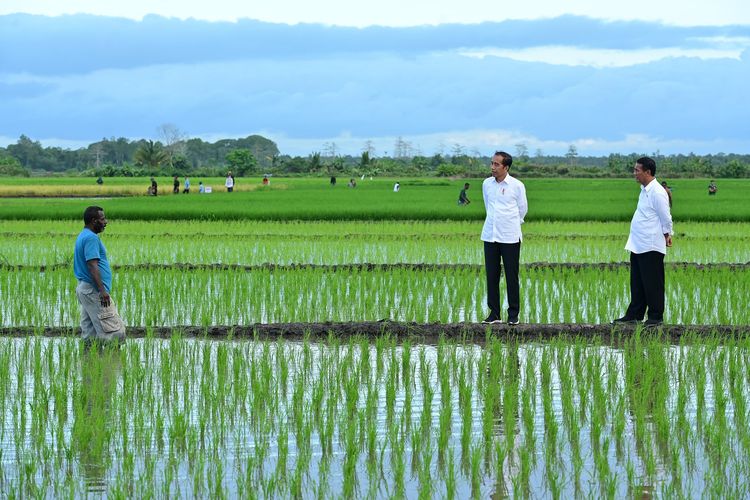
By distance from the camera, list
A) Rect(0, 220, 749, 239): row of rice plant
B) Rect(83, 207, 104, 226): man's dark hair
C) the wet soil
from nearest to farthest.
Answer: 1. Rect(83, 207, 104, 226): man's dark hair
2. the wet soil
3. Rect(0, 220, 749, 239): row of rice plant

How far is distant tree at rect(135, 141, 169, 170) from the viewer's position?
87.4 m

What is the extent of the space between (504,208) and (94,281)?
10.3 feet

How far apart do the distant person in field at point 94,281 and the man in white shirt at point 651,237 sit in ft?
12.9

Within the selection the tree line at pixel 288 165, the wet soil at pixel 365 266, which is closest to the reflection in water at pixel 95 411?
the wet soil at pixel 365 266

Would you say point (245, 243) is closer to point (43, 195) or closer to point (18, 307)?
point (18, 307)

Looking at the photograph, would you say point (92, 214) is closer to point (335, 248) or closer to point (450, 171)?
point (335, 248)

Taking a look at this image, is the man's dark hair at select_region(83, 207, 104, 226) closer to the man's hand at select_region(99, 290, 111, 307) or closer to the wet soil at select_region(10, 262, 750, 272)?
the man's hand at select_region(99, 290, 111, 307)

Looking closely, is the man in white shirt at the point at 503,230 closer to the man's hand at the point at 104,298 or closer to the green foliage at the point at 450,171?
the man's hand at the point at 104,298

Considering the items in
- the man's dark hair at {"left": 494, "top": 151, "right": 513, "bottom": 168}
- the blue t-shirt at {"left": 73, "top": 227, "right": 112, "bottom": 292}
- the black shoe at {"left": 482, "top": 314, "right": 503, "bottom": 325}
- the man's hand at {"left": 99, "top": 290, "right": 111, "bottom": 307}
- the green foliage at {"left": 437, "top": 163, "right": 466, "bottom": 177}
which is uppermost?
the green foliage at {"left": 437, "top": 163, "right": 466, "bottom": 177}

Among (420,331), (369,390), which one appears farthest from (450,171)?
(369,390)

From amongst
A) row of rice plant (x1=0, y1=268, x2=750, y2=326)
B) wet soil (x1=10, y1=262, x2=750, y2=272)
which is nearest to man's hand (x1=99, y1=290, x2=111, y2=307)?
row of rice plant (x1=0, y1=268, x2=750, y2=326)

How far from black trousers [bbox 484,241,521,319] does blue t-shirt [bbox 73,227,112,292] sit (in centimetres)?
291

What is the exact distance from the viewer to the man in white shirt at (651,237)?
841 centimetres

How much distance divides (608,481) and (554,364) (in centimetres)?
256
